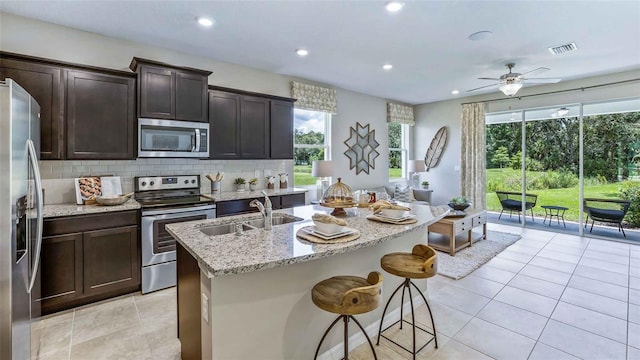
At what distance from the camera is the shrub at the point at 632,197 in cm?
498

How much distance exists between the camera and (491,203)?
6.67 m

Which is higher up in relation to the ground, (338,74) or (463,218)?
(338,74)

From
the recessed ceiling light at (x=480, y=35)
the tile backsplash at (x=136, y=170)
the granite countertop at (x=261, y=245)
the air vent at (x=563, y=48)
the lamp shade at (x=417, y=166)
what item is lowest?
the granite countertop at (x=261, y=245)

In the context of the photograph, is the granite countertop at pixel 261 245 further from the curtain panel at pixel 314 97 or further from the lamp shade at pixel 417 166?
the lamp shade at pixel 417 166

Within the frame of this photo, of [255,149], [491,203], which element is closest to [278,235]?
[255,149]

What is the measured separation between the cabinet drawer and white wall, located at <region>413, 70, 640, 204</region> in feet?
21.2

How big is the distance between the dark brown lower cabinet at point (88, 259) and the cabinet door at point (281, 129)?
6.86ft

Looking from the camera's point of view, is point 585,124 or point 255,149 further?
point 585,124

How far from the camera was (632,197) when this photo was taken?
5016 mm

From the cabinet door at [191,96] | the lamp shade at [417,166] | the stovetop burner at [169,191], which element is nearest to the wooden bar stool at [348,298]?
Result: the stovetop burner at [169,191]

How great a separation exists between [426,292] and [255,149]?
112 inches

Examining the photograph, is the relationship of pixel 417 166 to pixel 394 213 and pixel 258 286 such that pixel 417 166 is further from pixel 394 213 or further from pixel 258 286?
pixel 258 286

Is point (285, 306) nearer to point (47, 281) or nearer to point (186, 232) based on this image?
point (186, 232)

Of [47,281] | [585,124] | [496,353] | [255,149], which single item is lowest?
[496,353]
